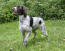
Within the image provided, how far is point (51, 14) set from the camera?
41.2 ft

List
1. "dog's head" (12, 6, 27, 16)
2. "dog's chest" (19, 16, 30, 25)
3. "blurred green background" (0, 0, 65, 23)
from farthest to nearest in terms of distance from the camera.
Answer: "blurred green background" (0, 0, 65, 23), "dog's chest" (19, 16, 30, 25), "dog's head" (12, 6, 27, 16)

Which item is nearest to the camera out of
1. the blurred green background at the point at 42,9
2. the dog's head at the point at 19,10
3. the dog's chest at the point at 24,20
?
the dog's head at the point at 19,10

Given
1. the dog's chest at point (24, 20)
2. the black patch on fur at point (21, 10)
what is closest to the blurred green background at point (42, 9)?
the dog's chest at point (24, 20)

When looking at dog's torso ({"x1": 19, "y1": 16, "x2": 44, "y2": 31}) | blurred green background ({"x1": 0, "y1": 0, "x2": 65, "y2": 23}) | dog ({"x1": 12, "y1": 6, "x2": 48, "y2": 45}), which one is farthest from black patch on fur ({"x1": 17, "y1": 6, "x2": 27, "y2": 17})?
blurred green background ({"x1": 0, "y1": 0, "x2": 65, "y2": 23})

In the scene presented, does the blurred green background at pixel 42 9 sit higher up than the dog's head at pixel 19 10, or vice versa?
the dog's head at pixel 19 10

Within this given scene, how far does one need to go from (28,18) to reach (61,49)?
1.46 m

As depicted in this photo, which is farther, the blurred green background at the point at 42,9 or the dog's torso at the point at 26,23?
the blurred green background at the point at 42,9

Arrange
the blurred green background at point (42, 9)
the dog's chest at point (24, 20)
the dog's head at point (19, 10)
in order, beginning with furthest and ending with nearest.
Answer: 1. the blurred green background at point (42, 9)
2. the dog's chest at point (24, 20)
3. the dog's head at point (19, 10)

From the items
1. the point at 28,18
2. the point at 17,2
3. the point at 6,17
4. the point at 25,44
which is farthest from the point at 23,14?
the point at 17,2

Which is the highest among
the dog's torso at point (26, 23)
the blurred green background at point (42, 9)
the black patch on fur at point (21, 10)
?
the black patch on fur at point (21, 10)

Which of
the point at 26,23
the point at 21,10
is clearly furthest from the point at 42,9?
the point at 21,10

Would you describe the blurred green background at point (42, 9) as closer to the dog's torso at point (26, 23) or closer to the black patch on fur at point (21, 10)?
the dog's torso at point (26, 23)

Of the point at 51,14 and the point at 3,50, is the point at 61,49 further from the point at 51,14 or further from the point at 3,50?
the point at 51,14

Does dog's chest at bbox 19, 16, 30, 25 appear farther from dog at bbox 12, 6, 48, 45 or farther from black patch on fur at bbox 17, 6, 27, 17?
black patch on fur at bbox 17, 6, 27, 17
